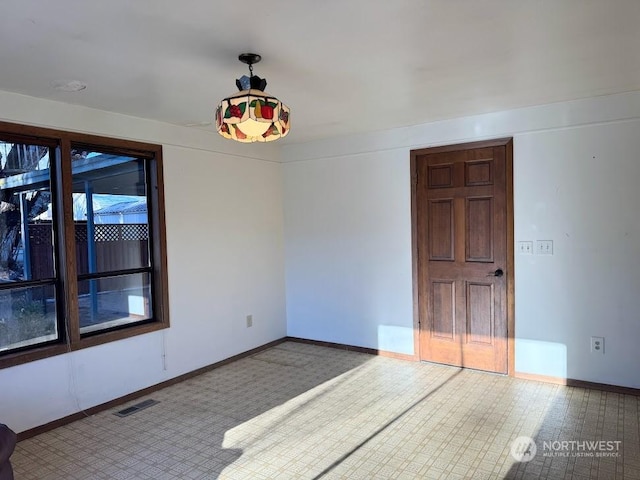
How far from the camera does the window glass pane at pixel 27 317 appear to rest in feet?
10.3

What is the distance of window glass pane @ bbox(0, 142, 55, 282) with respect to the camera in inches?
123

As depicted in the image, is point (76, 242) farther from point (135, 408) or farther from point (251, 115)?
point (251, 115)

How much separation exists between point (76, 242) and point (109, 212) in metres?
0.40

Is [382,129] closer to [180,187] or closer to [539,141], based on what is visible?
[539,141]

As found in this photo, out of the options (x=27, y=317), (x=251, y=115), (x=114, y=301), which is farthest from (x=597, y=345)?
(x=27, y=317)

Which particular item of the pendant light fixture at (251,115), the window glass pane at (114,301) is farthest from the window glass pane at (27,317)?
the pendant light fixture at (251,115)

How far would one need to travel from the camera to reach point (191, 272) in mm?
4289

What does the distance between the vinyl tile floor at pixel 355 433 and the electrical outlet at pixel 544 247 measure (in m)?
1.12

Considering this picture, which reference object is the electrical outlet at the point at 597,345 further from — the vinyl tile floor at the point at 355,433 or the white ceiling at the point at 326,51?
the white ceiling at the point at 326,51

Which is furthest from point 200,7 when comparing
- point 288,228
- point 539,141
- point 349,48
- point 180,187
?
point 288,228

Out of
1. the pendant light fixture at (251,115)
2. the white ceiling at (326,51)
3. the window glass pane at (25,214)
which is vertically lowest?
the window glass pane at (25,214)

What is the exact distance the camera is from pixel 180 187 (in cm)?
419

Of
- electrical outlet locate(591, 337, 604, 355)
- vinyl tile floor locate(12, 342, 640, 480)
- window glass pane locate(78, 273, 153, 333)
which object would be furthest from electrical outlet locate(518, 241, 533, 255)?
window glass pane locate(78, 273, 153, 333)

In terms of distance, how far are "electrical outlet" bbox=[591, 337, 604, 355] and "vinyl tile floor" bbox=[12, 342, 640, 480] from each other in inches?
12.8
